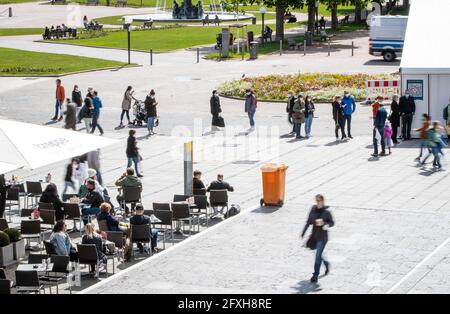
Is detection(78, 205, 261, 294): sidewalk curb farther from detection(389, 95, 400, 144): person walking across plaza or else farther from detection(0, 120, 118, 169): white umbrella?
detection(389, 95, 400, 144): person walking across plaza

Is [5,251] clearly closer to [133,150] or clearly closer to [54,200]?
[54,200]

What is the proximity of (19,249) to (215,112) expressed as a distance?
15.8 meters

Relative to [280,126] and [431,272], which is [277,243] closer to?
[431,272]

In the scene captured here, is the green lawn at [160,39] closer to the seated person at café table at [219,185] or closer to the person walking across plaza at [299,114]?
the person walking across plaza at [299,114]

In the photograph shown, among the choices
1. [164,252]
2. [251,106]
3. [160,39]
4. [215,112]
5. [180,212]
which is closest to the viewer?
[164,252]

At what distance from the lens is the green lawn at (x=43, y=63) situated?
55.2m

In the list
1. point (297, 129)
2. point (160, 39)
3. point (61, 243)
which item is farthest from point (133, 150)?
point (160, 39)

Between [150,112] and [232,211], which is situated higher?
[150,112]

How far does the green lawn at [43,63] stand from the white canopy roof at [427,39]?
21942mm

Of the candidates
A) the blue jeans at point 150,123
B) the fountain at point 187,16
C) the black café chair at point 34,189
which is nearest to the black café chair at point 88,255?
the black café chair at point 34,189

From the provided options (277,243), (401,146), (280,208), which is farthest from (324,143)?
(277,243)

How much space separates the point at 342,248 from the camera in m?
22.5

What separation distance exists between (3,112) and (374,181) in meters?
18.5

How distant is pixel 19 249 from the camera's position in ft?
73.0
